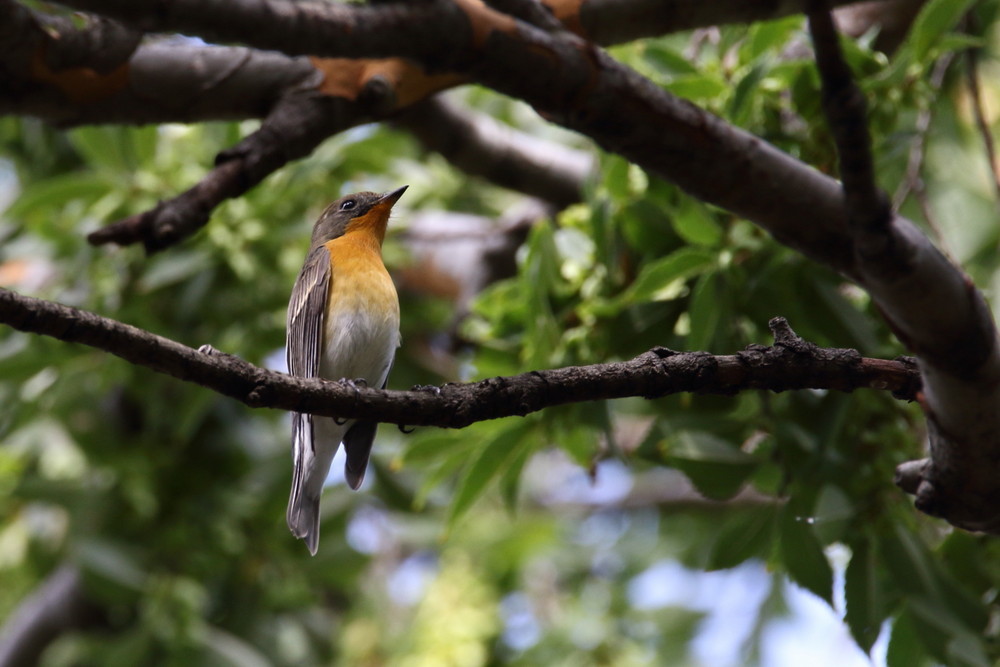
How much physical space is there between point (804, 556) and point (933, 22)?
1.75 metres

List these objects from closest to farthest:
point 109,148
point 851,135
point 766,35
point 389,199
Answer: point 851,135 < point 766,35 < point 389,199 < point 109,148

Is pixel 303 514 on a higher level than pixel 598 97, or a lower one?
lower

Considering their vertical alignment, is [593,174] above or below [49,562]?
above

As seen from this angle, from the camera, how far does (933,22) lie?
312cm

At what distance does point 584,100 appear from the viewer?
2.68 meters

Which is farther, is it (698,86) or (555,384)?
(698,86)

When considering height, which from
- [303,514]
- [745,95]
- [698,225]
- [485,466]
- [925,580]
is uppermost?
[745,95]

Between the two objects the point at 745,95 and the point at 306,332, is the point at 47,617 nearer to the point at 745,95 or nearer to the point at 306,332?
the point at 306,332

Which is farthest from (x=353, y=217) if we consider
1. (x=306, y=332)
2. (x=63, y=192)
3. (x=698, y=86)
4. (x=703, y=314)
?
(x=703, y=314)

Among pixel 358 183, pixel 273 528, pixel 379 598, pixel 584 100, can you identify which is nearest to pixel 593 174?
pixel 584 100

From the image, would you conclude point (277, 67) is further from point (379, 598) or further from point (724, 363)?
point (379, 598)

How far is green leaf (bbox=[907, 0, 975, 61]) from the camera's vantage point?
3.10 m

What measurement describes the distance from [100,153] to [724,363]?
130 inches

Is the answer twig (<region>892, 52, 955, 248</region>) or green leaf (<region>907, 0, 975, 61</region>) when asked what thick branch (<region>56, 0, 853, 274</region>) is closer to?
green leaf (<region>907, 0, 975, 61</region>)
